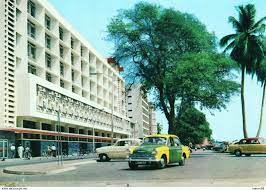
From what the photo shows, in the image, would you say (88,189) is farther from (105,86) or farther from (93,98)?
(105,86)

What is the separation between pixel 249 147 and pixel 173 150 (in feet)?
44.9

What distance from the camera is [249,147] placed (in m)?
31.4

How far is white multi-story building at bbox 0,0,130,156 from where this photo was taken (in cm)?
3531

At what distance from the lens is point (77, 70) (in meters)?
58.2

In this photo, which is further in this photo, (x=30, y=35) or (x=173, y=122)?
(x=30, y=35)

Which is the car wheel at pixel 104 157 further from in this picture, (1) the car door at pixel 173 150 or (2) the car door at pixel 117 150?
(1) the car door at pixel 173 150

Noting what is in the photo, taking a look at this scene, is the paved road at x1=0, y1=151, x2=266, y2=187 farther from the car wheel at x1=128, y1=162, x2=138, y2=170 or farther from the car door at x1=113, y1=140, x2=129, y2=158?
the car door at x1=113, y1=140, x2=129, y2=158

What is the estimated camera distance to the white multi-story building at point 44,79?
35312mm

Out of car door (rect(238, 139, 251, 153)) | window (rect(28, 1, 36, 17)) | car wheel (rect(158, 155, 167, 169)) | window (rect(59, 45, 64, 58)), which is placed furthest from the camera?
window (rect(59, 45, 64, 58))

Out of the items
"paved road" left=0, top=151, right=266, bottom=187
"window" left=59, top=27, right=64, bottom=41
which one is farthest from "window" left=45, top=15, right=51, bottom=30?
"paved road" left=0, top=151, right=266, bottom=187

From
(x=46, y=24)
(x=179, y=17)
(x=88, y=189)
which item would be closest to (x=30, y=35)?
(x=46, y=24)

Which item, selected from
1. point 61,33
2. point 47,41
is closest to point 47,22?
Result: point 47,41

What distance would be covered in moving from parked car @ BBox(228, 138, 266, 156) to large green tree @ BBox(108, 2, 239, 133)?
292 centimetres

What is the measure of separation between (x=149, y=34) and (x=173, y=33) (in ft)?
7.31
